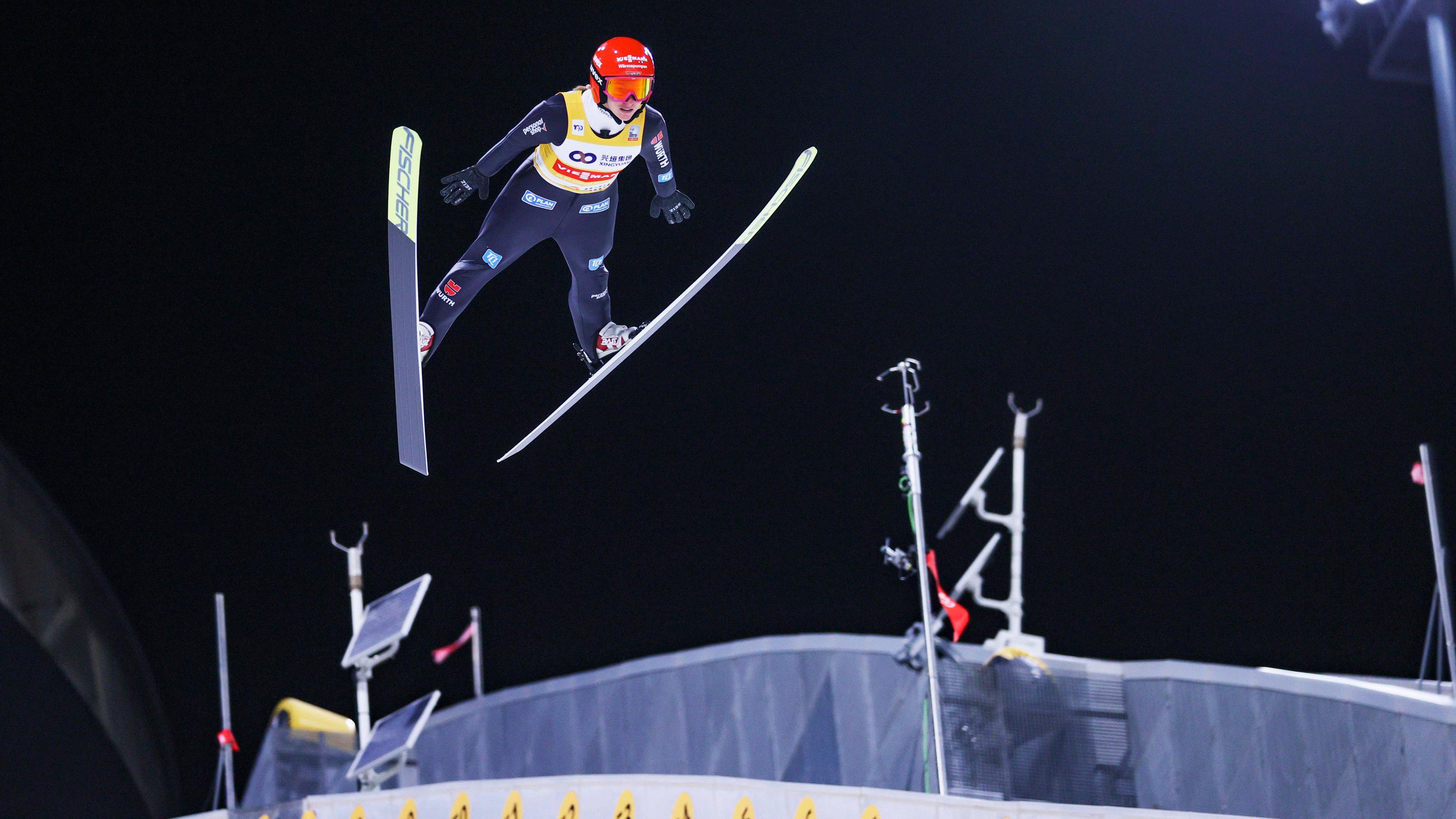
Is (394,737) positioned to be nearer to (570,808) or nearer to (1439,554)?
(570,808)

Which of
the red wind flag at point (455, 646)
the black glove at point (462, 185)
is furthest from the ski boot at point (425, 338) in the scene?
the red wind flag at point (455, 646)

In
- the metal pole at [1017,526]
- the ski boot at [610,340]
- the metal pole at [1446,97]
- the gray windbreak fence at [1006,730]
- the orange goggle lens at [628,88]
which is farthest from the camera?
the metal pole at [1017,526]

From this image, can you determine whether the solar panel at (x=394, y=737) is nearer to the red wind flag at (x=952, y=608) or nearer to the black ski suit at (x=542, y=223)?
the black ski suit at (x=542, y=223)

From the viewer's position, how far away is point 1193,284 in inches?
360

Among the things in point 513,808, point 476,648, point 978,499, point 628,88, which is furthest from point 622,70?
point 476,648

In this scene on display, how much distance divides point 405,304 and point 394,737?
2.36 meters

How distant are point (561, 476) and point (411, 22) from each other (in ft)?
11.1

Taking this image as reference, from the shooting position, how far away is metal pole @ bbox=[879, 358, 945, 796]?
5.70m

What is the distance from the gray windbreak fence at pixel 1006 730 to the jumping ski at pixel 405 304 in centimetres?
297

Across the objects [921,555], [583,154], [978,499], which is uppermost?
[583,154]

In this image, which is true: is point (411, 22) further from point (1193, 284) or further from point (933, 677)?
point (1193, 284)

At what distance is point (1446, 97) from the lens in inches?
271

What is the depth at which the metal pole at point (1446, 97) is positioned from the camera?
686 cm

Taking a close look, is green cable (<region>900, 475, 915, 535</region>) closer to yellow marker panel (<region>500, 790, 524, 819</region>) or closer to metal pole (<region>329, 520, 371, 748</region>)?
yellow marker panel (<region>500, 790, 524, 819</region>)
